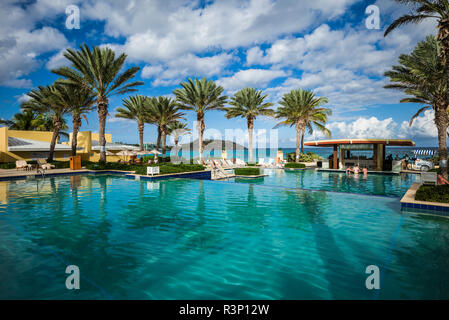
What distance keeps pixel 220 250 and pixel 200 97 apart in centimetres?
2073

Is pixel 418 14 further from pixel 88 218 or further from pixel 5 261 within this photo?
pixel 5 261

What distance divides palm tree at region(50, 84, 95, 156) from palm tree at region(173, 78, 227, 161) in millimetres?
A: 9554

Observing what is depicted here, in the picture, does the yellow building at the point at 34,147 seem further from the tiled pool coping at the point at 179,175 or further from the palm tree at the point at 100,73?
the tiled pool coping at the point at 179,175

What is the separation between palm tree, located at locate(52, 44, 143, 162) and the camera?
19297 mm

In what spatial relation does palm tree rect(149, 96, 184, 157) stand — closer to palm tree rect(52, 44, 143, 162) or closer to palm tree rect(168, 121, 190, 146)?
palm tree rect(52, 44, 143, 162)

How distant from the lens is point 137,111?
3206 centimetres

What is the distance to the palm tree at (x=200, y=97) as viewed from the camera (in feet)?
77.9

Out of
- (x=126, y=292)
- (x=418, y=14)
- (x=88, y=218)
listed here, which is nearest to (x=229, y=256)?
(x=126, y=292)

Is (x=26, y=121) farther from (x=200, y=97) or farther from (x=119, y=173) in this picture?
(x=200, y=97)

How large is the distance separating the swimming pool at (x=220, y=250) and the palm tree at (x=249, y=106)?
69.9ft

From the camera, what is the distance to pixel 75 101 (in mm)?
25109

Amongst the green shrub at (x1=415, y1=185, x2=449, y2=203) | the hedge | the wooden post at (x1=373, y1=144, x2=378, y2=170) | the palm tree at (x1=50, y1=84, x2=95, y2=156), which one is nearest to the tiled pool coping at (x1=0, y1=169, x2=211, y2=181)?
the hedge

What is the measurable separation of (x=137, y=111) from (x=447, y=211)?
32174 millimetres

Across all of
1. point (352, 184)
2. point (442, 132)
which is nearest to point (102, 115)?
point (352, 184)
